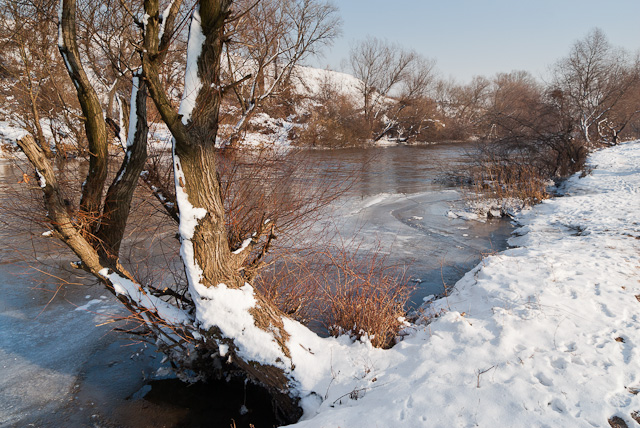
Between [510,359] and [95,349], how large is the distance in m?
4.98

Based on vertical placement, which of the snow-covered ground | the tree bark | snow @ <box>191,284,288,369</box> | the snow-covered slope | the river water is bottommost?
the river water

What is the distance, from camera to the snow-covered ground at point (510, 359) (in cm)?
285

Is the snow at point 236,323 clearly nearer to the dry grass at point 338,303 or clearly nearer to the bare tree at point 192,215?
Answer: the bare tree at point 192,215

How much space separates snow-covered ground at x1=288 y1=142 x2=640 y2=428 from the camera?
285 cm

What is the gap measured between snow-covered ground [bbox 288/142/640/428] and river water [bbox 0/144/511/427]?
3.93 feet

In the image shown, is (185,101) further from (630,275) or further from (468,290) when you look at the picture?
(630,275)

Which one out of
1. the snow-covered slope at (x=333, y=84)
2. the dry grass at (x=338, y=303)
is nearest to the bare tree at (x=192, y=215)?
the dry grass at (x=338, y=303)

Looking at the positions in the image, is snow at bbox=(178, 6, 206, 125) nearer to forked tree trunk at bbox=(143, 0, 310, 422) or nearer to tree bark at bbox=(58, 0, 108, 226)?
forked tree trunk at bbox=(143, 0, 310, 422)

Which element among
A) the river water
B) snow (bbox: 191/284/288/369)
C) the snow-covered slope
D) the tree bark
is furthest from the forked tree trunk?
the snow-covered slope

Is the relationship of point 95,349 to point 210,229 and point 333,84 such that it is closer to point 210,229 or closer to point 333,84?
point 210,229

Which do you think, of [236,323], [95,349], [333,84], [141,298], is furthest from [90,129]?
[333,84]

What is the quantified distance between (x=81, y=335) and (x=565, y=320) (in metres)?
6.07

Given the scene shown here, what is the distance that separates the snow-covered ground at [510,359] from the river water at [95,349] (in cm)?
120

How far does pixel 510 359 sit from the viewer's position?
3453 mm
